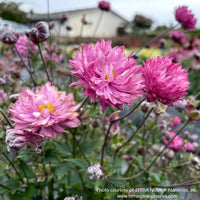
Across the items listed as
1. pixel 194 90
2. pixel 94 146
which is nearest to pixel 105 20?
pixel 194 90

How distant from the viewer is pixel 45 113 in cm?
56

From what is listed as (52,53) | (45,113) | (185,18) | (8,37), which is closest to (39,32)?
(8,37)

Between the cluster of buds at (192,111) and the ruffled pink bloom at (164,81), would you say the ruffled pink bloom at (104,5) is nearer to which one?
the cluster of buds at (192,111)

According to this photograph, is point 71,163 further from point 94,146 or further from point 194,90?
point 194,90

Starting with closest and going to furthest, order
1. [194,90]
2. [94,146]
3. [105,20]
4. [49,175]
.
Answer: [49,175]
[94,146]
[194,90]
[105,20]

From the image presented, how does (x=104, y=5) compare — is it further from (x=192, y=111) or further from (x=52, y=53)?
(x=192, y=111)

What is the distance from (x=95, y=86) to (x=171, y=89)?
18 centimetres

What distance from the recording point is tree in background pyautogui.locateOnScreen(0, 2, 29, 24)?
0.84 m

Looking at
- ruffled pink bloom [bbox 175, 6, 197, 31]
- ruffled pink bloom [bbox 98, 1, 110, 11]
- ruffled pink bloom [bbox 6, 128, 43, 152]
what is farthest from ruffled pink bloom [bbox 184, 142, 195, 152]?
ruffled pink bloom [bbox 98, 1, 110, 11]

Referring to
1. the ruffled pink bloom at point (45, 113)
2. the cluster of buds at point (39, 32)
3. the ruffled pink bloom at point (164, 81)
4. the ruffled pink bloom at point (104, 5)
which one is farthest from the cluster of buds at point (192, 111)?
the ruffled pink bloom at point (104, 5)

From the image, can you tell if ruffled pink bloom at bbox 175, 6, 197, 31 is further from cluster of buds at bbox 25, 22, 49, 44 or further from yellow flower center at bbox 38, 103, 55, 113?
yellow flower center at bbox 38, 103, 55, 113

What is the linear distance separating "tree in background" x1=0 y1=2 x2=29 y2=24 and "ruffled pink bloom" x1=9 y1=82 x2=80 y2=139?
0.42 m

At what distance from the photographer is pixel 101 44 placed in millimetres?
555

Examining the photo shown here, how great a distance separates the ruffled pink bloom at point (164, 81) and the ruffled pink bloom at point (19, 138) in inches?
11.8
